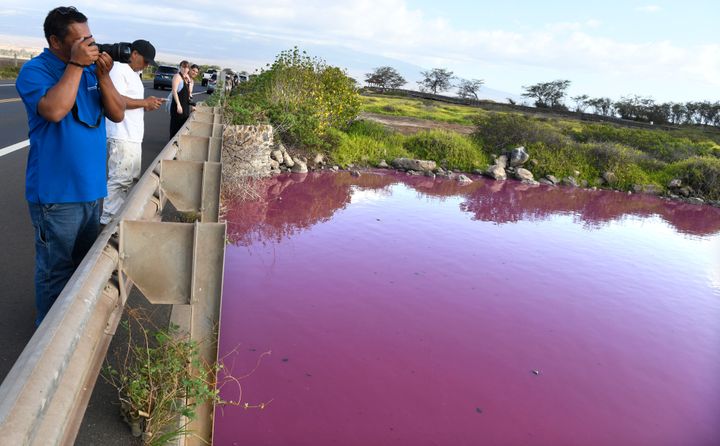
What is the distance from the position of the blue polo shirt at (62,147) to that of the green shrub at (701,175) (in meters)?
24.4

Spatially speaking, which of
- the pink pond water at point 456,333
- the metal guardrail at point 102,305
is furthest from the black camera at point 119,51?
the pink pond water at point 456,333

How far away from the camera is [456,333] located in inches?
257

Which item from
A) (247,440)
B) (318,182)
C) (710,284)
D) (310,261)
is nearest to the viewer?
(247,440)

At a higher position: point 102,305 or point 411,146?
point 102,305

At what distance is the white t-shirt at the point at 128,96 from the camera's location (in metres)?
5.41

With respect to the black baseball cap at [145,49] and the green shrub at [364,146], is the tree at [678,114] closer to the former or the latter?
the green shrub at [364,146]

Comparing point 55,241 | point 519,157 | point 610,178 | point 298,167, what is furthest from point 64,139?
point 610,178

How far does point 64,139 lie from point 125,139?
2.94 metres

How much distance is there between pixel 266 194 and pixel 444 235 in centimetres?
445

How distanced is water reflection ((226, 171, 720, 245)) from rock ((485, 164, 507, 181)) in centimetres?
55

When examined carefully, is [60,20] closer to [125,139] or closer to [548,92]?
[125,139]

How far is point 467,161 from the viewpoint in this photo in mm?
22375

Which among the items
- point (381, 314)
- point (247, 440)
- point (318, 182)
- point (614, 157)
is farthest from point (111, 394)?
point (614, 157)

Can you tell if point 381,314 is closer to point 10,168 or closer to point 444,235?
point 444,235
